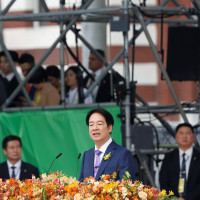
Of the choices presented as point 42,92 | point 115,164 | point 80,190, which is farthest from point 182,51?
point 80,190

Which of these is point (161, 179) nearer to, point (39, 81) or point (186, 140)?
point (186, 140)

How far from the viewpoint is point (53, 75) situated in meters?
11.9

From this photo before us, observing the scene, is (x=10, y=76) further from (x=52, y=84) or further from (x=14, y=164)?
(x=14, y=164)

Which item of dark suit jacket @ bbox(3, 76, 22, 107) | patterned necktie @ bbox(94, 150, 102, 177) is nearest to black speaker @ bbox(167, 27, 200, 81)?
dark suit jacket @ bbox(3, 76, 22, 107)

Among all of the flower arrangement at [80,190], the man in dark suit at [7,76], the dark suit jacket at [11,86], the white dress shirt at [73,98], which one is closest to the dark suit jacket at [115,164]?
the flower arrangement at [80,190]

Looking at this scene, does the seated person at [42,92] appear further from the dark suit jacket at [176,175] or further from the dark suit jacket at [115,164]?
the dark suit jacket at [115,164]

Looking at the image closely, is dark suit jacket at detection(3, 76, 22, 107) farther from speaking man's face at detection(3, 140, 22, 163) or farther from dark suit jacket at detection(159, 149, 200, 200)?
dark suit jacket at detection(159, 149, 200, 200)

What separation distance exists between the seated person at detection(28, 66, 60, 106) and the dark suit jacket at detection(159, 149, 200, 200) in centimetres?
186

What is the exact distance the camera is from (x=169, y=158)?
10.1 m

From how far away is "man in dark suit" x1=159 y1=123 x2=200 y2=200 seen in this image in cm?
977

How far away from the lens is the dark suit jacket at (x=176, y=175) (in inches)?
381

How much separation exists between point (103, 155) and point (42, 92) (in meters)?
4.75

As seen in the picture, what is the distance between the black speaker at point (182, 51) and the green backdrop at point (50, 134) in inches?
56.4

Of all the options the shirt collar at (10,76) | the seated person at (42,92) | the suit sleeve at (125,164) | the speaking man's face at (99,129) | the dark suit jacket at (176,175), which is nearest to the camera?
A: the suit sleeve at (125,164)
